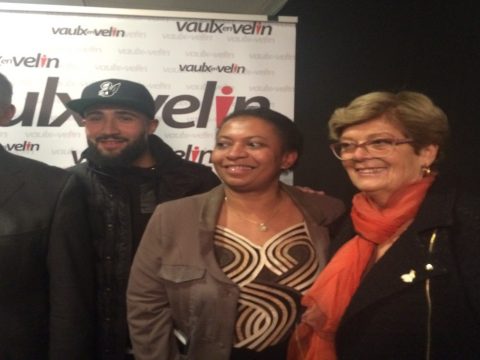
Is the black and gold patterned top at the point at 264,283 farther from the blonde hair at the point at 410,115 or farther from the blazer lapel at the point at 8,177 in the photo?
the blazer lapel at the point at 8,177

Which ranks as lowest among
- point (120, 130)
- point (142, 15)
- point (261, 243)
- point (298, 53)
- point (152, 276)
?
point (152, 276)

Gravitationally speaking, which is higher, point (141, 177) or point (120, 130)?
point (120, 130)

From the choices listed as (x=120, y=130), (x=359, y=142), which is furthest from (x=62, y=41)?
(x=359, y=142)

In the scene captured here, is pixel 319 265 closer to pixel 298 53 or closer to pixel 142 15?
pixel 142 15

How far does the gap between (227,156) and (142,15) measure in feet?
3.88

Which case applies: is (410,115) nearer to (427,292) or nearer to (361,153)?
(361,153)

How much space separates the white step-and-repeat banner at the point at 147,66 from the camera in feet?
7.95

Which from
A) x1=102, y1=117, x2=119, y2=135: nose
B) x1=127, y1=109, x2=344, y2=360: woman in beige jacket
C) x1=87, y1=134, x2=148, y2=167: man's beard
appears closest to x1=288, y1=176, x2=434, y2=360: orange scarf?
x1=127, y1=109, x2=344, y2=360: woman in beige jacket

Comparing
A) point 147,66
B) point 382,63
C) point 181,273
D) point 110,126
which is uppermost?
point 382,63

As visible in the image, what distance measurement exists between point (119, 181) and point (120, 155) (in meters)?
0.12

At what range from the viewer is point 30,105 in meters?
2.44

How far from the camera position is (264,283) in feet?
5.25

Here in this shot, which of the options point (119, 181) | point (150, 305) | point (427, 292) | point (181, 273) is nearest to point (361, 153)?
point (427, 292)

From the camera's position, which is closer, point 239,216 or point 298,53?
point 239,216
